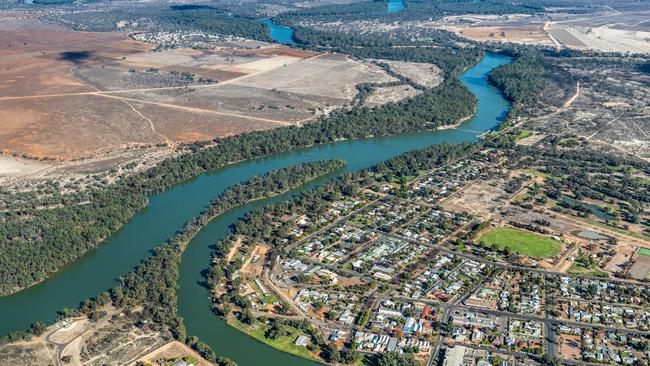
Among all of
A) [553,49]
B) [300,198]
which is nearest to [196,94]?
[300,198]

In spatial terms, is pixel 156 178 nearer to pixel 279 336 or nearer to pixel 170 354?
pixel 170 354

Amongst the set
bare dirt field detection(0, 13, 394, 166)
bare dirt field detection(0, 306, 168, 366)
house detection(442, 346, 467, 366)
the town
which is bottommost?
bare dirt field detection(0, 306, 168, 366)

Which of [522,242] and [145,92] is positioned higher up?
[145,92]

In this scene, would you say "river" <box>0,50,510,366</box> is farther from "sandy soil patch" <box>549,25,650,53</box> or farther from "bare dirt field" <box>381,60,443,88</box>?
"sandy soil patch" <box>549,25,650,53</box>

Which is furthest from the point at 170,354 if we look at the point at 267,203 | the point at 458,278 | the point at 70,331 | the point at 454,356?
the point at 267,203

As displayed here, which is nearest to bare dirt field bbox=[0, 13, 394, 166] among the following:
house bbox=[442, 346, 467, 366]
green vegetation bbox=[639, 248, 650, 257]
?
green vegetation bbox=[639, 248, 650, 257]

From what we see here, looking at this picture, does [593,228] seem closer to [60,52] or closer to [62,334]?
[62,334]
